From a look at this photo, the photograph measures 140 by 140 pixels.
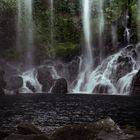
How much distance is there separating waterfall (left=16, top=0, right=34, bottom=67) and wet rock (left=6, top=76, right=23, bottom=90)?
53.5ft

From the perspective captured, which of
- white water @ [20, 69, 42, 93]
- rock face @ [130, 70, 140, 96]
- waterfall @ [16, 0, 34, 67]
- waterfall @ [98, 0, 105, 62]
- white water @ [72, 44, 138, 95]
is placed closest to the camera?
rock face @ [130, 70, 140, 96]

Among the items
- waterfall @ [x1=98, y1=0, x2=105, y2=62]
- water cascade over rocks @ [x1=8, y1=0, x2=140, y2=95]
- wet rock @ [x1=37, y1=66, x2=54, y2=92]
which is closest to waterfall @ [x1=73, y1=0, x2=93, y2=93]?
water cascade over rocks @ [x1=8, y1=0, x2=140, y2=95]

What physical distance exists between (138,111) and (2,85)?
129 feet

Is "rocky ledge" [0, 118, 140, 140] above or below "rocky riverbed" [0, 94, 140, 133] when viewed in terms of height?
above

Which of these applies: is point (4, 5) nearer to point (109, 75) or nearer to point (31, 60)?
point (31, 60)

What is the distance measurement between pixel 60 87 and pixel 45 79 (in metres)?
6.10

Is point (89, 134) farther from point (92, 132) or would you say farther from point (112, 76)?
point (112, 76)

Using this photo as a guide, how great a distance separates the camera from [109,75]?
80500 millimetres

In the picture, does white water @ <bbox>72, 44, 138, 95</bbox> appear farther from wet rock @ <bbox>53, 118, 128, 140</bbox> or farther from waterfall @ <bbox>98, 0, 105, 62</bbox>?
wet rock @ <bbox>53, 118, 128, 140</bbox>

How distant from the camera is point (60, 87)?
75.0 metres

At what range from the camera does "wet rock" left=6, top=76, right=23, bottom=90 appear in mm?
75500

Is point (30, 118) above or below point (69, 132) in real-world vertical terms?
below

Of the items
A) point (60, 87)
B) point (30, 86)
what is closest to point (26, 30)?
point (30, 86)

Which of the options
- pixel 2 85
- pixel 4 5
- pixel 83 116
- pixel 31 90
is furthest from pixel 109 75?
pixel 83 116
